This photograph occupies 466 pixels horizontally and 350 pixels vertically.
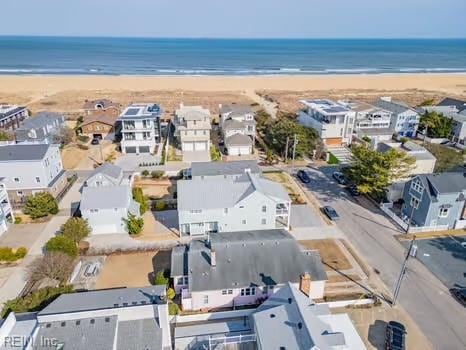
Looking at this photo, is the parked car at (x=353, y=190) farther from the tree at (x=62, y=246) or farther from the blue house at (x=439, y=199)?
the tree at (x=62, y=246)

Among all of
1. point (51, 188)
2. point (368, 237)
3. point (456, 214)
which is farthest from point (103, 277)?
point (456, 214)

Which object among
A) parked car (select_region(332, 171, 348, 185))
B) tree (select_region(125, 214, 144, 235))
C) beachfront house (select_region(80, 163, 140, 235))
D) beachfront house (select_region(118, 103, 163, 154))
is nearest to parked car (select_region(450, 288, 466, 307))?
parked car (select_region(332, 171, 348, 185))

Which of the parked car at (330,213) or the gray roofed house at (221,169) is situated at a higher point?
the gray roofed house at (221,169)

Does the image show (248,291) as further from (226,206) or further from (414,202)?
(414,202)

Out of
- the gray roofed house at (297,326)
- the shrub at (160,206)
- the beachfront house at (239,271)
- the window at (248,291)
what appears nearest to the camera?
the gray roofed house at (297,326)

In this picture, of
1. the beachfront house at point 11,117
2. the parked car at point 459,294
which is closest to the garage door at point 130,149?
the beachfront house at point 11,117

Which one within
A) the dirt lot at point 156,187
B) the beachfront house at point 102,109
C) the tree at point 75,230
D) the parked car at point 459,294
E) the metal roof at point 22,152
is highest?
the metal roof at point 22,152

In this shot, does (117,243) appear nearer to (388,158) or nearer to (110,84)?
(388,158)
